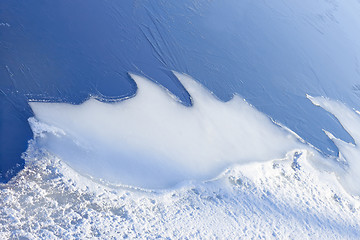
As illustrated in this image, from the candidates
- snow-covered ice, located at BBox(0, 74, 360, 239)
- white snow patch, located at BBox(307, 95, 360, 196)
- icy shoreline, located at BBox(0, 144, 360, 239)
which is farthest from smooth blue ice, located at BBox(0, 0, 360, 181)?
icy shoreline, located at BBox(0, 144, 360, 239)

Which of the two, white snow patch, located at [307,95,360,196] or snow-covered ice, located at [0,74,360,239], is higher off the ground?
white snow patch, located at [307,95,360,196]

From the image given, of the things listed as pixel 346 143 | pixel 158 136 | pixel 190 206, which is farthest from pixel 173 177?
pixel 346 143

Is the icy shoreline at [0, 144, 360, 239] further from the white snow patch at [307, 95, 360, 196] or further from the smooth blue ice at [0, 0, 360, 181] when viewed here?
the smooth blue ice at [0, 0, 360, 181]

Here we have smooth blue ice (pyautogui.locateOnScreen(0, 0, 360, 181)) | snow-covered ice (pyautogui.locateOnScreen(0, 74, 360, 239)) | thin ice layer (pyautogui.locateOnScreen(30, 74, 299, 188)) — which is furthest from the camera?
smooth blue ice (pyautogui.locateOnScreen(0, 0, 360, 181))

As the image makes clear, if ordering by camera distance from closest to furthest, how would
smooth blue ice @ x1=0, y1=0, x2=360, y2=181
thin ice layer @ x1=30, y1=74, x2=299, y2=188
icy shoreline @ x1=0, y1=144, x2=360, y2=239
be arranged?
icy shoreline @ x1=0, y1=144, x2=360, y2=239 < thin ice layer @ x1=30, y1=74, x2=299, y2=188 < smooth blue ice @ x1=0, y1=0, x2=360, y2=181

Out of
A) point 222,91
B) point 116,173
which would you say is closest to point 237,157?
point 222,91

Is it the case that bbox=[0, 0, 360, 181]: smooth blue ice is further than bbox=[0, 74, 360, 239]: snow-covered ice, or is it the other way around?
bbox=[0, 0, 360, 181]: smooth blue ice

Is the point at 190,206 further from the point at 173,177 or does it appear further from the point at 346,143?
the point at 346,143

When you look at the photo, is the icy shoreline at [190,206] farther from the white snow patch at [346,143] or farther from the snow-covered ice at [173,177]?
the white snow patch at [346,143]
